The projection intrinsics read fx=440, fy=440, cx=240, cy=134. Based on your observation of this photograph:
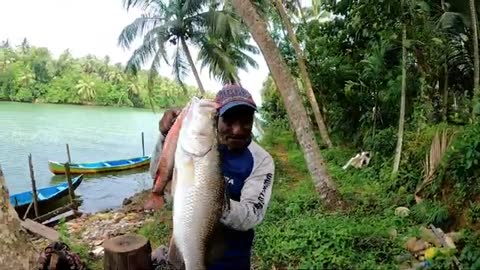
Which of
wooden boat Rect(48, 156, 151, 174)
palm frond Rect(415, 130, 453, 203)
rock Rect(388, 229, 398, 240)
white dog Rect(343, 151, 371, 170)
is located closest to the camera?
rock Rect(388, 229, 398, 240)

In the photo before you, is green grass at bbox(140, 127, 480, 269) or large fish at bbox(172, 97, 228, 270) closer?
large fish at bbox(172, 97, 228, 270)

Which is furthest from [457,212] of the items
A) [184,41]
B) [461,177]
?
[184,41]

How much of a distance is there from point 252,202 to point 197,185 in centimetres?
25

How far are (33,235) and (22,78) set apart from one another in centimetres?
5371

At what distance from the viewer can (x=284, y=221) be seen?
629 centimetres

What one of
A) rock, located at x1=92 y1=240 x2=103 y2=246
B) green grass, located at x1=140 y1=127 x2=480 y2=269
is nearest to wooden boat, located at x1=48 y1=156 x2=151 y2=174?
rock, located at x1=92 y1=240 x2=103 y2=246

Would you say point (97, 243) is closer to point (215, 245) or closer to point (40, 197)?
point (215, 245)

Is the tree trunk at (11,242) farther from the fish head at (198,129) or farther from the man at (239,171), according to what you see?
the fish head at (198,129)

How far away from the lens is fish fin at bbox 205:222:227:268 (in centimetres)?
170

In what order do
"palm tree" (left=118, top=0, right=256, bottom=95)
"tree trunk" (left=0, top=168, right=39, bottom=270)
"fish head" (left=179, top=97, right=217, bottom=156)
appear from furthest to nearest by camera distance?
1. "palm tree" (left=118, top=0, right=256, bottom=95)
2. "tree trunk" (left=0, top=168, right=39, bottom=270)
3. "fish head" (left=179, top=97, right=217, bottom=156)

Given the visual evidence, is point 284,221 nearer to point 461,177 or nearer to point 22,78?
point 461,177

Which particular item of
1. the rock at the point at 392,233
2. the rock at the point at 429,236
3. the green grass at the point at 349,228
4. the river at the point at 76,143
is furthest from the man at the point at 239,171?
the river at the point at 76,143

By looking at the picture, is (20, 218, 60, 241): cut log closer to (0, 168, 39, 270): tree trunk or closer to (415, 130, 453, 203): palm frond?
(0, 168, 39, 270): tree trunk

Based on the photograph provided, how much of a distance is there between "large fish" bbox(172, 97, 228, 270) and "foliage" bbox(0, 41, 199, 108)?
52.8 meters
